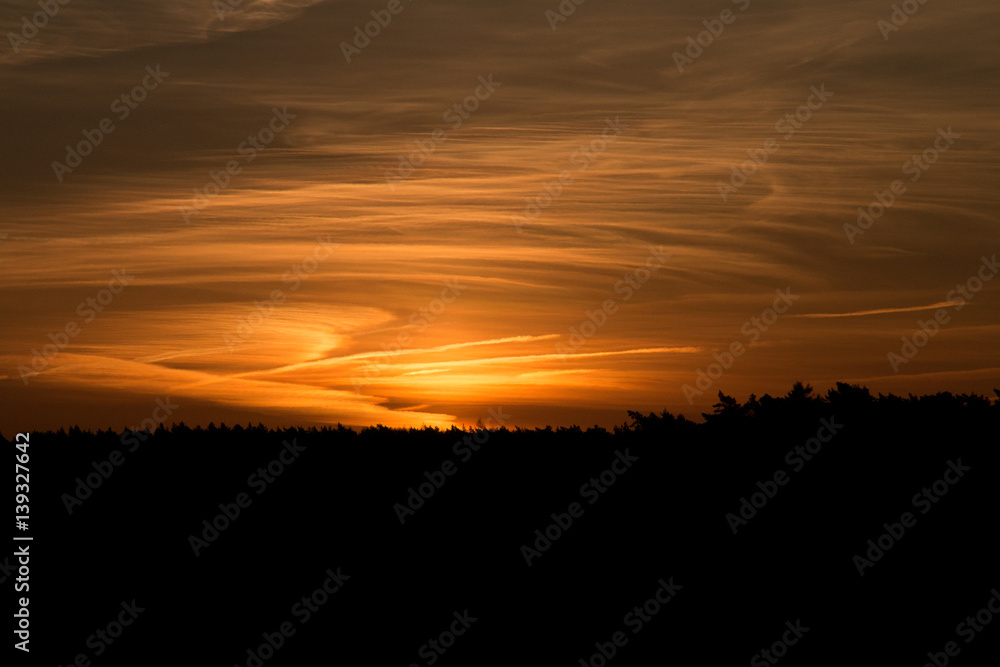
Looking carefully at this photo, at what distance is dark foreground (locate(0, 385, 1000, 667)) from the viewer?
18.0 m

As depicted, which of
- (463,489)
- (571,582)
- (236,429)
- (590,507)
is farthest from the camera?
(236,429)

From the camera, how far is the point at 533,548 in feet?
70.3

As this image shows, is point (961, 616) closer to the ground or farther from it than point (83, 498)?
closer to the ground

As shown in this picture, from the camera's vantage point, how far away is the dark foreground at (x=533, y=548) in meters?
18.0

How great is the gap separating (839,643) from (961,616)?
2.41m

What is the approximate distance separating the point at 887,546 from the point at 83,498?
18.1 m

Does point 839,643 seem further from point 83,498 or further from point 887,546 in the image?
point 83,498

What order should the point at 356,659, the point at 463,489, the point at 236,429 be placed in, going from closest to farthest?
the point at 356,659 → the point at 463,489 → the point at 236,429

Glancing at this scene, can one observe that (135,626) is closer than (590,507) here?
Yes

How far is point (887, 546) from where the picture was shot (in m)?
20.5

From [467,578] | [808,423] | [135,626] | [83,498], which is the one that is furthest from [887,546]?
[83,498]

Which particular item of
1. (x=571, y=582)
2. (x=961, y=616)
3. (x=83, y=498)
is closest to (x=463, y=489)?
(x=571, y=582)

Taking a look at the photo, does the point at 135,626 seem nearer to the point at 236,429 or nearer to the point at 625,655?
the point at 625,655

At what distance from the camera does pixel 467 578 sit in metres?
20.5
